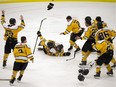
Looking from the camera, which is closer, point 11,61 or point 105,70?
point 105,70

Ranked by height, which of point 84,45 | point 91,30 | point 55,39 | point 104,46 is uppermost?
point 91,30

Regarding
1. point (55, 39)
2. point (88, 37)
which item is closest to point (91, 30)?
point (88, 37)

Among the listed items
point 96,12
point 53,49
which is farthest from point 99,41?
point 96,12

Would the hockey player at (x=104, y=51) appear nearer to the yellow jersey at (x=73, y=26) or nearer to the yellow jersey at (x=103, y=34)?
the yellow jersey at (x=103, y=34)

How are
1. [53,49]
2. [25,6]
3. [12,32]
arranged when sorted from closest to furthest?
[12,32] < [53,49] < [25,6]

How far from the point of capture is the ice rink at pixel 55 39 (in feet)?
19.6

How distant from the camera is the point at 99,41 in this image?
598 cm

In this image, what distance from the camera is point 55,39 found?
28.9ft

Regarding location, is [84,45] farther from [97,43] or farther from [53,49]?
[53,49]

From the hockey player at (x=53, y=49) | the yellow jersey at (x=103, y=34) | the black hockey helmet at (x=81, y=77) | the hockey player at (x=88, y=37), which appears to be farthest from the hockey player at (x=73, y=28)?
the black hockey helmet at (x=81, y=77)

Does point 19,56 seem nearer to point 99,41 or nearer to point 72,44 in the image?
point 99,41

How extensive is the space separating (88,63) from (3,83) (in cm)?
187

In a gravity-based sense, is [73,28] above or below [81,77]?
above

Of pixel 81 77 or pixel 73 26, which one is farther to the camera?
pixel 73 26
